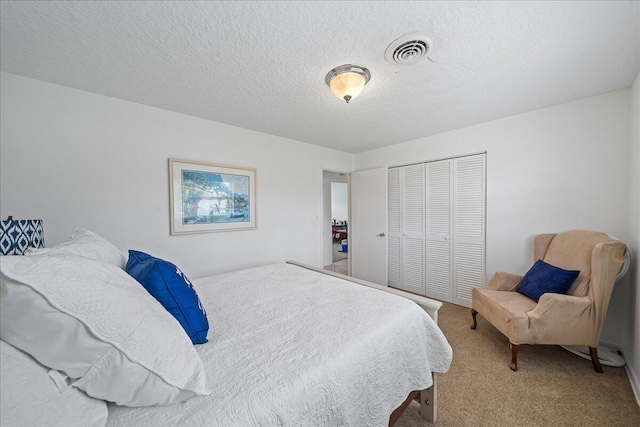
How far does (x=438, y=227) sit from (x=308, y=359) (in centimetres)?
295

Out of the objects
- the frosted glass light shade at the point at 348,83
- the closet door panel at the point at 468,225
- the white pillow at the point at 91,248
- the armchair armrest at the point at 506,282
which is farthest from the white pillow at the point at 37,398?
the closet door panel at the point at 468,225

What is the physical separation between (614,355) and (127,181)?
4.58m

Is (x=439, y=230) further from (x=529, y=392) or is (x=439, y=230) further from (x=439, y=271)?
(x=529, y=392)

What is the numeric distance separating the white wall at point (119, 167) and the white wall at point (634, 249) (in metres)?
3.35

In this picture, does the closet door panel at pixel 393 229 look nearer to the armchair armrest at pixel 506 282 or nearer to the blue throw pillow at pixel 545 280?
the armchair armrest at pixel 506 282

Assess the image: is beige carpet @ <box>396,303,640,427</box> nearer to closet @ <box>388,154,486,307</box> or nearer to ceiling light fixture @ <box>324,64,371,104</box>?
closet @ <box>388,154,486,307</box>

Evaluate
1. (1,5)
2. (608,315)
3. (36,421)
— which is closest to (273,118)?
(1,5)

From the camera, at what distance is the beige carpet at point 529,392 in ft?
4.82

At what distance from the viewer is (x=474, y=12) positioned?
1241 millimetres

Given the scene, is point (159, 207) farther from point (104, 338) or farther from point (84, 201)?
point (104, 338)

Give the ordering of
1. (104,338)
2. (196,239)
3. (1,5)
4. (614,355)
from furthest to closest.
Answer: (196,239)
(614,355)
(1,5)
(104,338)

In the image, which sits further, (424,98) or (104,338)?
(424,98)

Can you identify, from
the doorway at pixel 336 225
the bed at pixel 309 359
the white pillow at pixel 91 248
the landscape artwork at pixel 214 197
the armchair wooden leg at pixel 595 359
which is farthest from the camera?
the doorway at pixel 336 225

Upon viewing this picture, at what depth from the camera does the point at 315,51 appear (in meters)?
1.53
